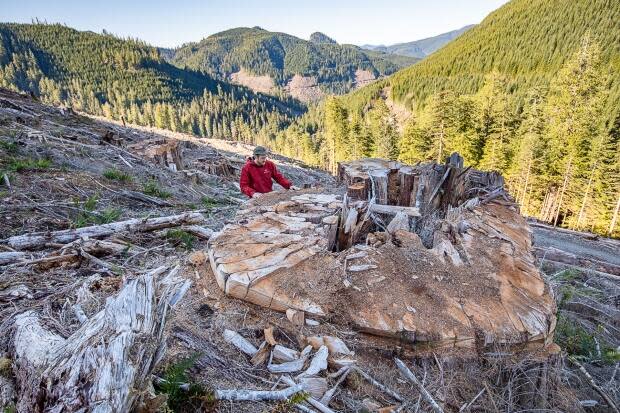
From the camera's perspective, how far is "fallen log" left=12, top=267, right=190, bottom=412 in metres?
1.43

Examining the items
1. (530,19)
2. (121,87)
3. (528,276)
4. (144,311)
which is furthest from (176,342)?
(121,87)

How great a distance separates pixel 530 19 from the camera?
98062 millimetres

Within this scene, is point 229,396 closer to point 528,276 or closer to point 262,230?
point 262,230

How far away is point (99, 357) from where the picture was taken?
1540 mm

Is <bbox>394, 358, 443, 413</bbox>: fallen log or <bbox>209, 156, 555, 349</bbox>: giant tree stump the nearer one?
<bbox>394, 358, 443, 413</bbox>: fallen log

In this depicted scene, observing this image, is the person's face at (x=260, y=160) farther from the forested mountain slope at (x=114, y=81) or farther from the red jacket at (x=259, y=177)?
the forested mountain slope at (x=114, y=81)

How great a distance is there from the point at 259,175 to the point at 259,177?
0.04m

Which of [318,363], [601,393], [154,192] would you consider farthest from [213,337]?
[154,192]

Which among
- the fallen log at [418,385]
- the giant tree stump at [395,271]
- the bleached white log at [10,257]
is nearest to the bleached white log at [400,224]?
the giant tree stump at [395,271]

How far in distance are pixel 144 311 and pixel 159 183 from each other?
686cm

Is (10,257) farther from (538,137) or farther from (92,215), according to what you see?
(538,137)

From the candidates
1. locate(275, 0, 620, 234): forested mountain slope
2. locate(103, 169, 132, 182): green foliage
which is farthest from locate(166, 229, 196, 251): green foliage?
locate(275, 0, 620, 234): forested mountain slope

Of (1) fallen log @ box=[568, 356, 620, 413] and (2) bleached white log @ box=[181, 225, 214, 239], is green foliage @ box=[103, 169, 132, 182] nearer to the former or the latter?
(2) bleached white log @ box=[181, 225, 214, 239]

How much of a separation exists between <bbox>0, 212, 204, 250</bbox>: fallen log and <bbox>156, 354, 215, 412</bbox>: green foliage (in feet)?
9.60
